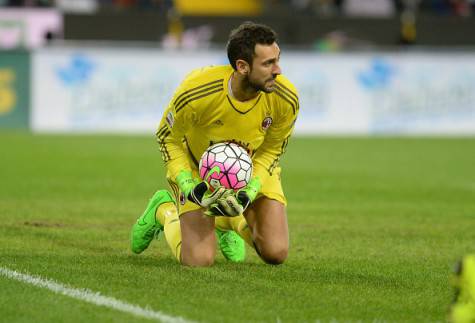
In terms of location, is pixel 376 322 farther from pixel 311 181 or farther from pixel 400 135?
pixel 400 135

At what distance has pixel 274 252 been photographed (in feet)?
25.9

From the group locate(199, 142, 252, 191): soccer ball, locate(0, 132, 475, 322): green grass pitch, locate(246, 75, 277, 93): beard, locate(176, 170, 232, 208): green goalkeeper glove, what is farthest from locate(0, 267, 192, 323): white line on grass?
locate(246, 75, 277, 93): beard

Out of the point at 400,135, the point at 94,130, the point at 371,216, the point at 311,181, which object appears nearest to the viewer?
the point at 371,216

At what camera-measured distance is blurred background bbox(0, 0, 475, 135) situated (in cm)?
2223

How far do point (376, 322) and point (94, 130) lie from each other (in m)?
17.0

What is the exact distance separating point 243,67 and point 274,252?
1.39 meters

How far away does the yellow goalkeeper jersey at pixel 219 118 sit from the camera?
25.2 feet

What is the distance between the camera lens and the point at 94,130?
22.4 m

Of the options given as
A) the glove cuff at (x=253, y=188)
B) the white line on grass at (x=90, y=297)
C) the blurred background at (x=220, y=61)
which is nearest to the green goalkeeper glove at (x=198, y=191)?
the glove cuff at (x=253, y=188)

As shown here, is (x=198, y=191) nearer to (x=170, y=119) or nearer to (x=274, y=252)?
(x=170, y=119)

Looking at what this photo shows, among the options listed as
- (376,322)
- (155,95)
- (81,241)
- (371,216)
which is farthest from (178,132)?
(155,95)

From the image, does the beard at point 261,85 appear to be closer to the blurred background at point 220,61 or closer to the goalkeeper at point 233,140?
the goalkeeper at point 233,140

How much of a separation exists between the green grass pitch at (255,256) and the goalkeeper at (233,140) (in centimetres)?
21

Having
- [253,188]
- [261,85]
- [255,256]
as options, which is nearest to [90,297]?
[253,188]
